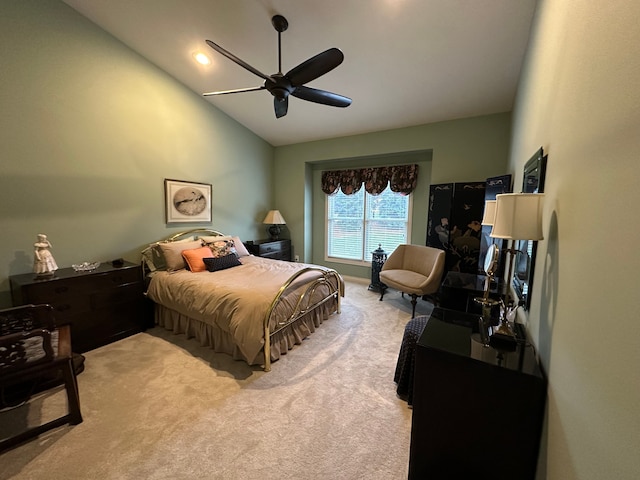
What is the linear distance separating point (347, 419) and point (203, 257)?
2.61 meters

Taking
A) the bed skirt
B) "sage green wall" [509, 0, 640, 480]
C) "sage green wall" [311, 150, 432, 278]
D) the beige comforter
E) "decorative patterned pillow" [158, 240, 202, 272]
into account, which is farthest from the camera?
"sage green wall" [311, 150, 432, 278]

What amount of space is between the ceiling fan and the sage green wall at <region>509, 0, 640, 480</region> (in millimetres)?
1389

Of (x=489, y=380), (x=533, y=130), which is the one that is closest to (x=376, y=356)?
(x=489, y=380)

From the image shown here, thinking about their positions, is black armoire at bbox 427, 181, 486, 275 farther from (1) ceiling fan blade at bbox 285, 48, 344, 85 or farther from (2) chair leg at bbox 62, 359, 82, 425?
(2) chair leg at bbox 62, 359, 82, 425

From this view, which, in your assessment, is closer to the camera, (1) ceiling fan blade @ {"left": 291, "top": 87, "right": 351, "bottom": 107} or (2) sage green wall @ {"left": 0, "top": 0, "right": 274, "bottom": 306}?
(1) ceiling fan blade @ {"left": 291, "top": 87, "right": 351, "bottom": 107}

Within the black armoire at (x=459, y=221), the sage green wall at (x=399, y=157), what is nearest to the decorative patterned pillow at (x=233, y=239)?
the sage green wall at (x=399, y=157)

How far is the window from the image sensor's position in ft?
15.9

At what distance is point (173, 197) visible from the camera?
12.8ft

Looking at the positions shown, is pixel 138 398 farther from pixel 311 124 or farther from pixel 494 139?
pixel 494 139

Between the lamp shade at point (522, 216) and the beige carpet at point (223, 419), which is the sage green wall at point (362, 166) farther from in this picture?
the lamp shade at point (522, 216)

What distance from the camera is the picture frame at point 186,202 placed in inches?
152

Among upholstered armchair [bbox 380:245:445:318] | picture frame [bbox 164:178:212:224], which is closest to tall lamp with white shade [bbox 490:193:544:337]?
upholstered armchair [bbox 380:245:445:318]

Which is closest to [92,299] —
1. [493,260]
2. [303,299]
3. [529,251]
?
[303,299]

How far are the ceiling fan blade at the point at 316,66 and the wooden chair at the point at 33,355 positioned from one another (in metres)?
2.57
